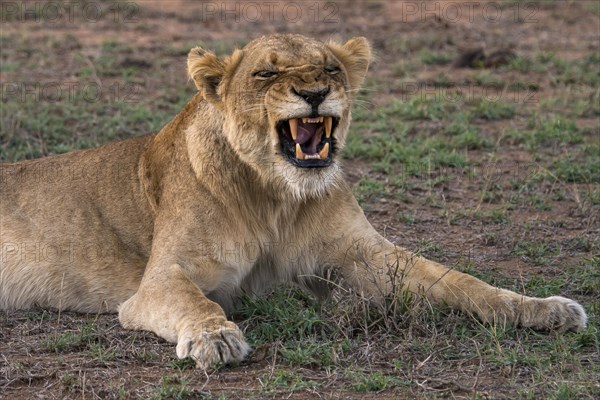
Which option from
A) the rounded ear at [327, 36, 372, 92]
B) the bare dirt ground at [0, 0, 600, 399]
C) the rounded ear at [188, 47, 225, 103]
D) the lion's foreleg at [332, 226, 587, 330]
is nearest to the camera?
the bare dirt ground at [0, 0, 600, 399]

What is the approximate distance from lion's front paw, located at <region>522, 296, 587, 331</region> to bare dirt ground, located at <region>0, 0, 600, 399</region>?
8 centimetres

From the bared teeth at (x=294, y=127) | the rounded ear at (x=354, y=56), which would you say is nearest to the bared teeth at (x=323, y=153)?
the bared teeth at (x=294, y=127)

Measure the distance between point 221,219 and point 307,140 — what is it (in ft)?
1.93

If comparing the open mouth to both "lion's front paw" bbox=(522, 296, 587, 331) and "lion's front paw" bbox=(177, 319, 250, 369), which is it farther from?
"lion's front paw" bbox=(522, 296, 587, 331)

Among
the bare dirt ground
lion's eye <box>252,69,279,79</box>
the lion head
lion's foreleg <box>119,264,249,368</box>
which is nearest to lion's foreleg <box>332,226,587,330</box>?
the bare dirt ground

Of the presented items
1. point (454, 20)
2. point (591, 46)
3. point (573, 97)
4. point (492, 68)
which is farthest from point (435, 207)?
point (454, 20)

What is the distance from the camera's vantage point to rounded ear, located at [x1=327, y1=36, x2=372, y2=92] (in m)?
5.59

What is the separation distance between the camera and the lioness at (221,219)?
516 centimetres

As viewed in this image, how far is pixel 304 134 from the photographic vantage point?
516cm

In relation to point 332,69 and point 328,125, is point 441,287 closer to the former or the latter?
point 328,125

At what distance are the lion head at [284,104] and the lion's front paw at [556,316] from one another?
1.04 m

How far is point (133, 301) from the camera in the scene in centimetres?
A: 542

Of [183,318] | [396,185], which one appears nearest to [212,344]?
A: [183,318]

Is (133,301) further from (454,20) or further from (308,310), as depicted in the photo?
(454,20)
